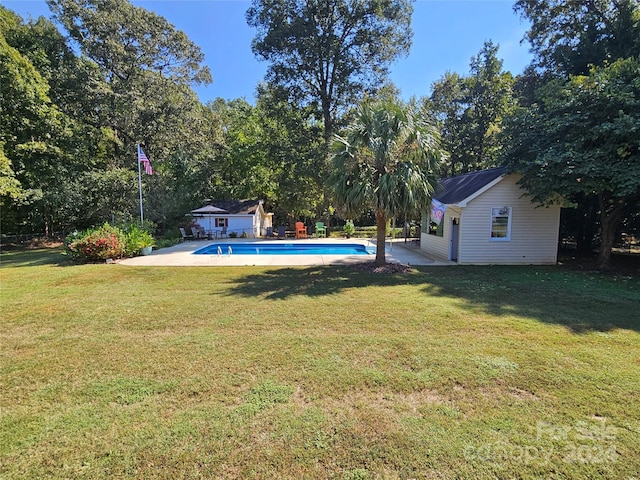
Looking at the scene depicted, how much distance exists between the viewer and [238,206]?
2483cm

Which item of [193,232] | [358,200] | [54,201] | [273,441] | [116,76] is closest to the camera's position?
[273,441]

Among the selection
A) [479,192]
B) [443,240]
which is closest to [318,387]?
[479,192]

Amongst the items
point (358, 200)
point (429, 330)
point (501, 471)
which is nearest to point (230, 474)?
point (501, 471)

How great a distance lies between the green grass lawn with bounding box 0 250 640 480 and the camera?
2.48 m

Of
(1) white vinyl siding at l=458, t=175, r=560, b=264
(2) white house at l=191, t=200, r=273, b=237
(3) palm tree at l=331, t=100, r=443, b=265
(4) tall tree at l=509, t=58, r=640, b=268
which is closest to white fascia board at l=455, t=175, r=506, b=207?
(1) white vinyl siding at l=458, t=175, r=560, b=264

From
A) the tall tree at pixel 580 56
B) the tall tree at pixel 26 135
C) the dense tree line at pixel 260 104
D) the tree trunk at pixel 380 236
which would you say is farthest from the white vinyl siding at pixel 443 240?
the tall tree at pixel 26 135

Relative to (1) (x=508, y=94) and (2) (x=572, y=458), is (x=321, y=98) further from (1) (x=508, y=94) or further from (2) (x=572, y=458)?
(2) (x=572, y=458)

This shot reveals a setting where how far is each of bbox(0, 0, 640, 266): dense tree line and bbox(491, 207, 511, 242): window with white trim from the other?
1470mm

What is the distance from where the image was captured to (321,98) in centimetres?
2327

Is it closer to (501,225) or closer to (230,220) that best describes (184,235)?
(230,220)

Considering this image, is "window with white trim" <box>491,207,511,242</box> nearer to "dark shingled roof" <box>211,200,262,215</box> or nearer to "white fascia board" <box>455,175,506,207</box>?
"white fascia board" <box>455,175,506,207</box>

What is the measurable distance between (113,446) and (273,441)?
4.33 ft

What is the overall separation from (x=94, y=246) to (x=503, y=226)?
15.2 m

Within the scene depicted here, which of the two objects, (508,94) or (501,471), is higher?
(508,94)
